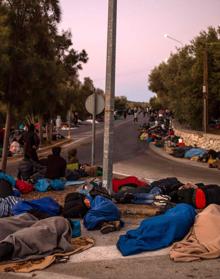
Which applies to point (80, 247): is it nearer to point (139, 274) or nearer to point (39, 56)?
point (139, 274)

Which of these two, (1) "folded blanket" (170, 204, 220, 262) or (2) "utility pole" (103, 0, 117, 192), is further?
(2) "utility pole" (103, 0, 117, 192)

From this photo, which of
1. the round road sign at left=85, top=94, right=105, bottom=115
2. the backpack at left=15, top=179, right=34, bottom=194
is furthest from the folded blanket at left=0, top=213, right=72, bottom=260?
the round road sign at left=85, top=94, right=105, bottom=115

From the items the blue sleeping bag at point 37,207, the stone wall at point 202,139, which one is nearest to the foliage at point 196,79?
the stone wall at point 202,139

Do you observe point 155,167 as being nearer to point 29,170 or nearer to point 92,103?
point 92,103

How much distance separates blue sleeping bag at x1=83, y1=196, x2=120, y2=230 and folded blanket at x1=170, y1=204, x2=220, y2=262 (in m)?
1.49

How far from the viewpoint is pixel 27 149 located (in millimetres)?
15484

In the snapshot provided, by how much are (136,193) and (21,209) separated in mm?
2947

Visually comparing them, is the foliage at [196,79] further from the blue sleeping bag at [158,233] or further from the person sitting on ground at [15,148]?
the blue sleeping bag at [158,233]

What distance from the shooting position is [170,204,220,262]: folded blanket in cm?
607

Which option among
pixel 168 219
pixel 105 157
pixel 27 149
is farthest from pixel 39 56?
pixel 168 219

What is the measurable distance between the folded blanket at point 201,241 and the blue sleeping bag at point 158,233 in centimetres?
14

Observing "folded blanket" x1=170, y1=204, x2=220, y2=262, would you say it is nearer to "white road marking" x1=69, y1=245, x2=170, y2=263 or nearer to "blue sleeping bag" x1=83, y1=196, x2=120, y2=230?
"white road marking" x1=69, y1=245, x2=170, y2=263

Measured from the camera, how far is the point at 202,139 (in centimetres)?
2583

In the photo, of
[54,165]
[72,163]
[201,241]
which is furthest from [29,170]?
[201,241]
